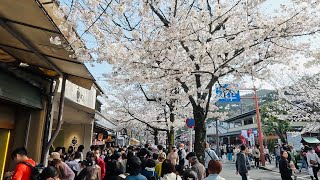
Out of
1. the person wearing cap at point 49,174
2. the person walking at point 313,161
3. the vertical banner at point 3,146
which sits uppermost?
the vertical banner at point 3,146

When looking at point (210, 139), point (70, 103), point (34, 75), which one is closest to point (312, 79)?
point (70, 103)

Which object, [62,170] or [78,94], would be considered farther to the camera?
[78,94]

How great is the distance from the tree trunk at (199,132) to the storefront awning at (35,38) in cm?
489

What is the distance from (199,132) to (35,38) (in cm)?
704

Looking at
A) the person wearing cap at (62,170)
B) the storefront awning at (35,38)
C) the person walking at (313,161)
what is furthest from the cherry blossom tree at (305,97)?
the person wearing cap at (62,170)

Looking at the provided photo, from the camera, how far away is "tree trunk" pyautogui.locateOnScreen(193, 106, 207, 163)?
9641mm

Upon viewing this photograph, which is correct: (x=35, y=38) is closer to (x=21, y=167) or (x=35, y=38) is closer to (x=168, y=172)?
(x=21, y=167)

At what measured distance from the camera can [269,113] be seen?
1267 inches

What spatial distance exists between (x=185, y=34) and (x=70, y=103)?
4.50 m

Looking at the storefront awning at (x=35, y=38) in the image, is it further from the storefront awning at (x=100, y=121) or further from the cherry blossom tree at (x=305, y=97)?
the cherry blossom tree at (x=305, y=97)

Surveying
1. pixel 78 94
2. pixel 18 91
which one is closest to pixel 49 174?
pixel 18 91

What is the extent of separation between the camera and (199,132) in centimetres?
977

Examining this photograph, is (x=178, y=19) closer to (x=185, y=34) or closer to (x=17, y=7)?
(x=185, y=34)

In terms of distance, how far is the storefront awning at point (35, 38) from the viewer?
339cm
